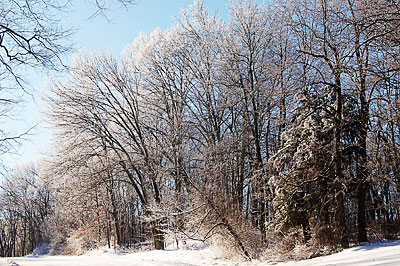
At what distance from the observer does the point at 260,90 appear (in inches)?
627

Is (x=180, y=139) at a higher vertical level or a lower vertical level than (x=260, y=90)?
lower

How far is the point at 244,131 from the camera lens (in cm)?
1855

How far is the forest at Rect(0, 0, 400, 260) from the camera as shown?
11281 millimetres

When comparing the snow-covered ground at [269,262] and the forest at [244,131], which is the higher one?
the forest at [244,131]

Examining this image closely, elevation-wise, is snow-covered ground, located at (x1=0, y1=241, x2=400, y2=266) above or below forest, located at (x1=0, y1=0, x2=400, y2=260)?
below

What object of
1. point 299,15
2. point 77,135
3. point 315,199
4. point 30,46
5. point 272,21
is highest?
point 272,21

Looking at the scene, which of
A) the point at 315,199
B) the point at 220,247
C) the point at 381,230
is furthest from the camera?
the point at 220,247

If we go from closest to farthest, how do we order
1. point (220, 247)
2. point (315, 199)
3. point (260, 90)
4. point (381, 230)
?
point (381, 230) → point (315, 199) → point (220, 247) → point (260, 90)

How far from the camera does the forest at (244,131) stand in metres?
11.3

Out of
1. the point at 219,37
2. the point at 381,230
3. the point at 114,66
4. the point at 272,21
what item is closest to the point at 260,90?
the point at 272,21

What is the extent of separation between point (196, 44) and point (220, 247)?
12.8 metres

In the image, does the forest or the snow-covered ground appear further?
the forest

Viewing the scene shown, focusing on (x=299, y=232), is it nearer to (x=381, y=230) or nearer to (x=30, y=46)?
(x=381, y=230)

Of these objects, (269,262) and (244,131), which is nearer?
(269,262)
